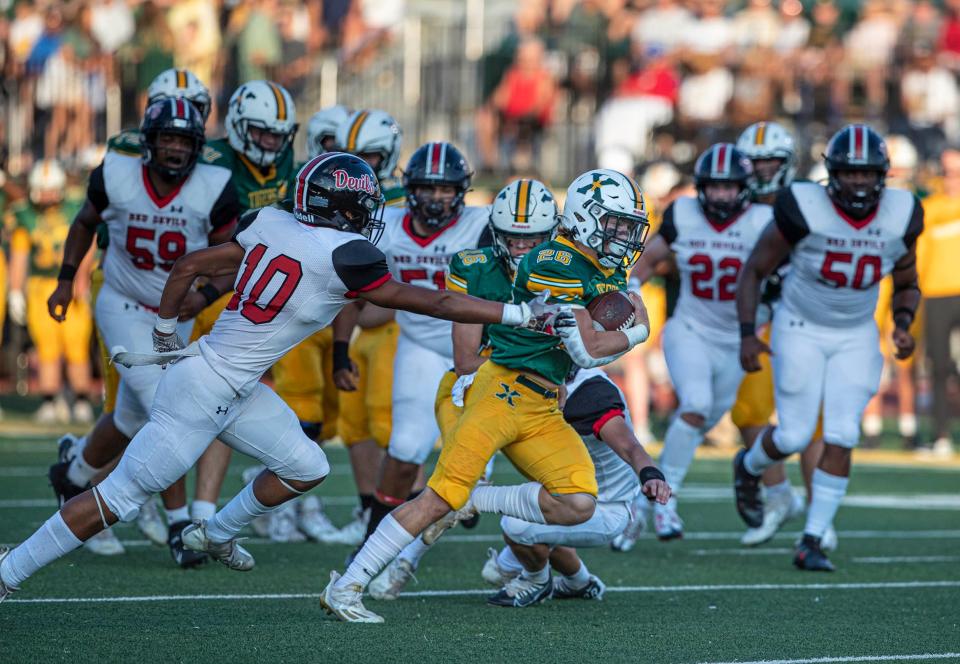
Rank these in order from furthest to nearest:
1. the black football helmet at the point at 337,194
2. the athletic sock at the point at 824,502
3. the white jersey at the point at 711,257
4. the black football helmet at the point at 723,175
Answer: the white jersey at the point at 711,257, the black football helmet at the point at 723,175, the athletic sock at the point at 824,502, the black football helmet at the point at 337,194

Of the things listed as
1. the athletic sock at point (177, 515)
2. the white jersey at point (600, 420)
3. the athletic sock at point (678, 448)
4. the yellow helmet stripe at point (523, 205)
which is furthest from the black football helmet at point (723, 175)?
the athletic sock at point (177, 515)

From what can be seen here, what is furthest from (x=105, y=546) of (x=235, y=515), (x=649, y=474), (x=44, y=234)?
(x=44, y=234)

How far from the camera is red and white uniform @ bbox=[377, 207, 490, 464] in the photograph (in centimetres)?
710

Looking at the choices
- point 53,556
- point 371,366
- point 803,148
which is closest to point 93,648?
point 53,556

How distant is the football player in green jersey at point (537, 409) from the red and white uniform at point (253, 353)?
521 mm

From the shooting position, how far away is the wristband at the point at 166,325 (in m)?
6.05

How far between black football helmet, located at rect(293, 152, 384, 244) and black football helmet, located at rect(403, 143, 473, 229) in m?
1.51

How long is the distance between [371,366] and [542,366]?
228 cm

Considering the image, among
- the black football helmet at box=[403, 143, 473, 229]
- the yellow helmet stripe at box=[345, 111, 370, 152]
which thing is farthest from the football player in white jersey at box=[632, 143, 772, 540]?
the yellow helmet stripe at box=[345, 111, 370, 152]

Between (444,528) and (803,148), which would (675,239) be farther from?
(803,148)

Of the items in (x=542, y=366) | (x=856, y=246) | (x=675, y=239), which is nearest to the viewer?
(x=542, y=366)

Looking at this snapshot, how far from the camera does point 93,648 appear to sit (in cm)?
494

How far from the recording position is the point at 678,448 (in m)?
8.18

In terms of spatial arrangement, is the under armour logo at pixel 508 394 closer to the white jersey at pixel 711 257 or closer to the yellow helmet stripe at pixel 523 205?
the yellow helmet stripe at pixel 523 205
